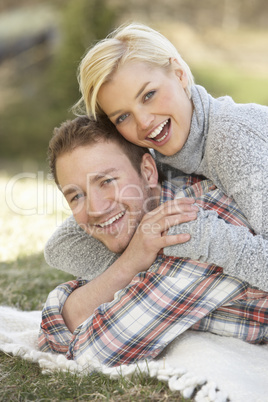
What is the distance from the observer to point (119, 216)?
2.71 meters

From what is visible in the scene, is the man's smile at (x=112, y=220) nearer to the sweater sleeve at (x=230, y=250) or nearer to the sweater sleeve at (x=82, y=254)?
the sweater sleeve at (x=82, y=254)

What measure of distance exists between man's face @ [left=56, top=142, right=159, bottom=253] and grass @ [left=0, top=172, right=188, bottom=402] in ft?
2.40

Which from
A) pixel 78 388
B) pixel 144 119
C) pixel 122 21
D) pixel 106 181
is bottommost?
pixel 78 388

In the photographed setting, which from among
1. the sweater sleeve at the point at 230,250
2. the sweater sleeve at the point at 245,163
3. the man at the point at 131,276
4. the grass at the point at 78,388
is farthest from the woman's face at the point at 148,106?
the grass at the point at 78,388

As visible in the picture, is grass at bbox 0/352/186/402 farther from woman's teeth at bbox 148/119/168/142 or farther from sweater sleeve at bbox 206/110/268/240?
woman's teeth at bbox 148/119/168/142

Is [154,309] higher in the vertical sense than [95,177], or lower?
lower

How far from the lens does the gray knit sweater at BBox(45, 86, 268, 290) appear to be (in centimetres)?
229

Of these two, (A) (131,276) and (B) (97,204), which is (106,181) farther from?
(A) (131,276)

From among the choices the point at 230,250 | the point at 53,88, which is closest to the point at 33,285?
the point at 230,250

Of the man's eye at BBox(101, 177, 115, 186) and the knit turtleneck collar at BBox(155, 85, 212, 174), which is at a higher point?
the knit turtleneck collar at BBox(155, 85, 212, 174)

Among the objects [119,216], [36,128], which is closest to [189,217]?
[119,216]

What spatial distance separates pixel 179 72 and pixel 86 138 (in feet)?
2.08

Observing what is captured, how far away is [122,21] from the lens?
13547mm

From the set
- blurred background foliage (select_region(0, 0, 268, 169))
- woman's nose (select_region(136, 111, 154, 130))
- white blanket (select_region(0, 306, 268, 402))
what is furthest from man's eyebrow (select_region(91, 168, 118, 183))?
blurred background foliage (select_region(0, 0, 268, 169))
